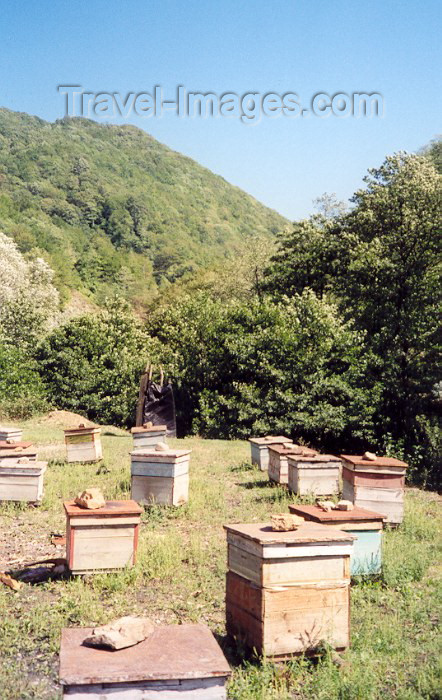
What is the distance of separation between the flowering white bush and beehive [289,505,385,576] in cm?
2897

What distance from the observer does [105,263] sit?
98750 mm

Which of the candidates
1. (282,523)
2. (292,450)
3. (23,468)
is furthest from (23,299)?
(282,523)

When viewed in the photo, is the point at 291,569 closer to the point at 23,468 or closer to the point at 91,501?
the point at 91,501

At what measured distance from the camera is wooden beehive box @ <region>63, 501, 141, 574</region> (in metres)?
6.84

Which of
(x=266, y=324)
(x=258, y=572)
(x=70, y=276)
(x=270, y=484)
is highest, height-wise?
(x=70, y=276)

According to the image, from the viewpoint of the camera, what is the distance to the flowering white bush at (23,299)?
38406 mm

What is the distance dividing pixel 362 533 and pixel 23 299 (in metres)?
35.5

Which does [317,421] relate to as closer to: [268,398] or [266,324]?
[268,398]

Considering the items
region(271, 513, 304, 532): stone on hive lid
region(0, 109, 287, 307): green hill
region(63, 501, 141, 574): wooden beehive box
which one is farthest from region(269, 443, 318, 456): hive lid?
region(0, 109, 287, 307): green hill

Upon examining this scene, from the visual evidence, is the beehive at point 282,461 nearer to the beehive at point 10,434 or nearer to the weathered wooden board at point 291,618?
the beehive at point 10,434

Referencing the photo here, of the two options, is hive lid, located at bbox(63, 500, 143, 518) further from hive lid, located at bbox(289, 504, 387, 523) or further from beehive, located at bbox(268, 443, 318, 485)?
beehive, located at bbox(268, 443, 318, 485)

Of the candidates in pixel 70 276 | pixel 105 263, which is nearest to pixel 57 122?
pixel 105 263

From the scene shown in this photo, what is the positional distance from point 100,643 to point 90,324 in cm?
2880

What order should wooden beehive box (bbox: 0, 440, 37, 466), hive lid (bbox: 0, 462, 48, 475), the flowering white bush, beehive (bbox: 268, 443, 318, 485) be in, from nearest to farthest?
hive lid (bbox: 0, 462, 48, 475), wooden beehive box (bbox: 0, 440, 37, 466), beehive (bbox: 268, 443, 318, 485), the flowering white bush
